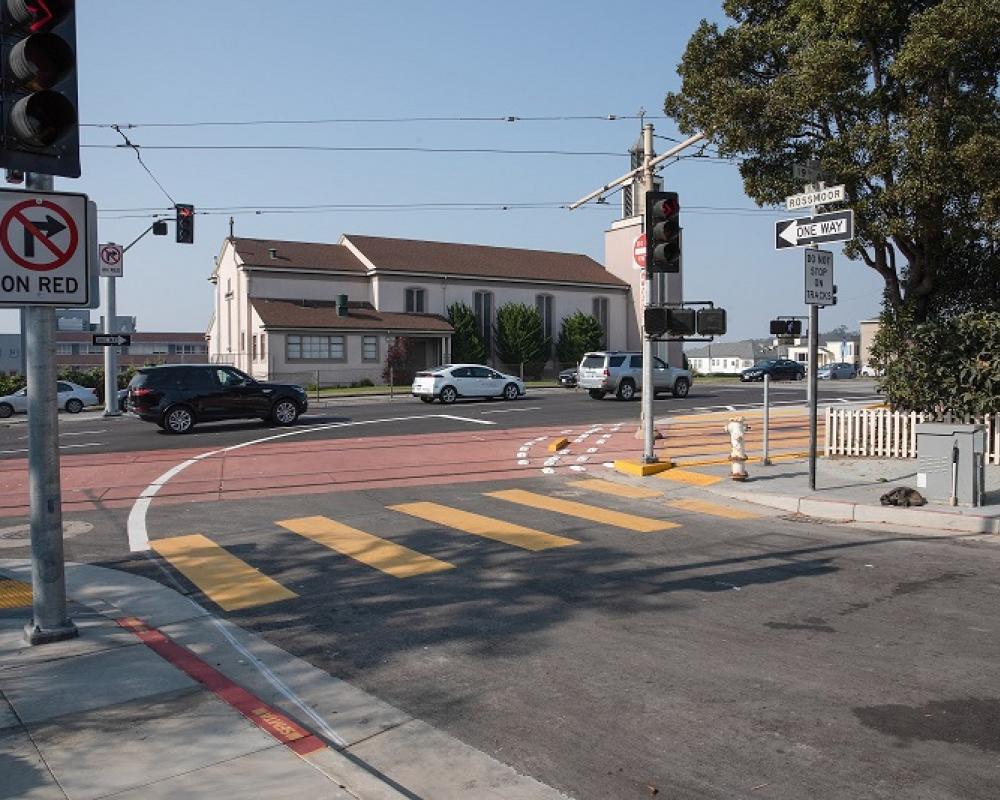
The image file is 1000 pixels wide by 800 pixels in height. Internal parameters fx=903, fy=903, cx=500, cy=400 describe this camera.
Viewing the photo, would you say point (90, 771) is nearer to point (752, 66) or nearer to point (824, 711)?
point (824, 711)

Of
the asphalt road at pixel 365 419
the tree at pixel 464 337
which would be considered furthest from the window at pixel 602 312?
the asphalt road at pixel 365 419

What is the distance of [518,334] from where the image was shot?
5744cm

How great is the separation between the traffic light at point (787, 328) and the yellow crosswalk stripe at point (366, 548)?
28.6 ft

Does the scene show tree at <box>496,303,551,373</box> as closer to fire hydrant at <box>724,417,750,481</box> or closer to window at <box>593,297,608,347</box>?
window at <box>593,297,608,347</box>

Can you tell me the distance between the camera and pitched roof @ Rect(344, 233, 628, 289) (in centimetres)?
5609

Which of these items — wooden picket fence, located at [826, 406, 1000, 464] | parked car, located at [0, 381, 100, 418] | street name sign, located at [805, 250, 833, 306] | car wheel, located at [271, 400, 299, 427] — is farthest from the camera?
parked car, located at [0, 381, 100, 418]

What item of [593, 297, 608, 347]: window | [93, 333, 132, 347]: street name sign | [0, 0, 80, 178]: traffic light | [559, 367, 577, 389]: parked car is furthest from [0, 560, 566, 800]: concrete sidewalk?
[593, 297, 608, 347]: window

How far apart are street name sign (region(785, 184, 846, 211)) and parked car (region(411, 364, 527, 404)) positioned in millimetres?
22197

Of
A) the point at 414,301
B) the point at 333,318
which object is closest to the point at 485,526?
the point at 333,318

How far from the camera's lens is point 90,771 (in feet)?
13.9

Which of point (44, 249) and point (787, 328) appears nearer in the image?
point (44, 249)

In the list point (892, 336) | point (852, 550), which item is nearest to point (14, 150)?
point (852, 550)

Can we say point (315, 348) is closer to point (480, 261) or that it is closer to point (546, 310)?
point (480, 261)

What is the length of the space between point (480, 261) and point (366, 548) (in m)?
51.7
